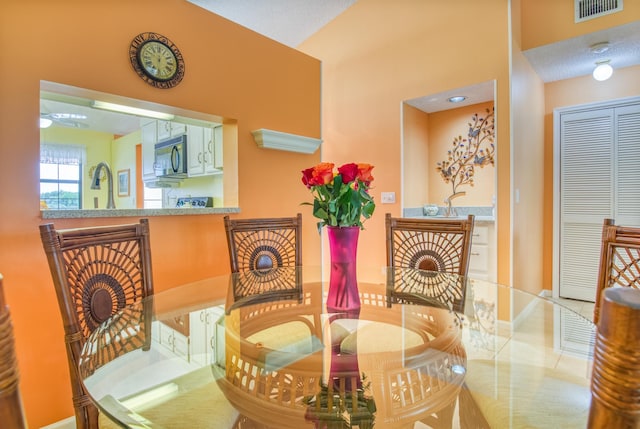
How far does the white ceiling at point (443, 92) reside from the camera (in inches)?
117

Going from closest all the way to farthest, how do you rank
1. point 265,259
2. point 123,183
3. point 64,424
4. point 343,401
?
point 343,401 → point 64,424 → point 265,259 → point 123,183

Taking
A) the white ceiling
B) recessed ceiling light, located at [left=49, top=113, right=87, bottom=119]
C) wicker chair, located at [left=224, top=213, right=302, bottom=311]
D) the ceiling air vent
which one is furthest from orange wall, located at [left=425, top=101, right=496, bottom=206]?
recessed ceiling light, located at [left=49, top=113, right=87, bottom=119]

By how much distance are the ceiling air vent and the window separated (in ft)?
19.6

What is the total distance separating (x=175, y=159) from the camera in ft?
11.7

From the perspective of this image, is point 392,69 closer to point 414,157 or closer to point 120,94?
point 414,157

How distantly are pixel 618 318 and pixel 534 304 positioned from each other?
140 cm

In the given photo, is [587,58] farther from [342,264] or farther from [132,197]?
[132,197]

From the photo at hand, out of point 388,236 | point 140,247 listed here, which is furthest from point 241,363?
point 388,236

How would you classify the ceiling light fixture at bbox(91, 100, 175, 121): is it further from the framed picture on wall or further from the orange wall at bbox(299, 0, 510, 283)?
the framed picture on wall

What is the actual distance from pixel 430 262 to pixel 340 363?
1.14 m

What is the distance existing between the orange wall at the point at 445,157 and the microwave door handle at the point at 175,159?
2942 millimetres

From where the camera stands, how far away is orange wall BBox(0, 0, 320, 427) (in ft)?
5.08

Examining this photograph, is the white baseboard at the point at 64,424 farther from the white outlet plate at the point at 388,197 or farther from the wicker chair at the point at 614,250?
the white outlet plate at the point at 388,197

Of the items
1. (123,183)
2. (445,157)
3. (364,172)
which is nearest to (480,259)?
(445,157)
